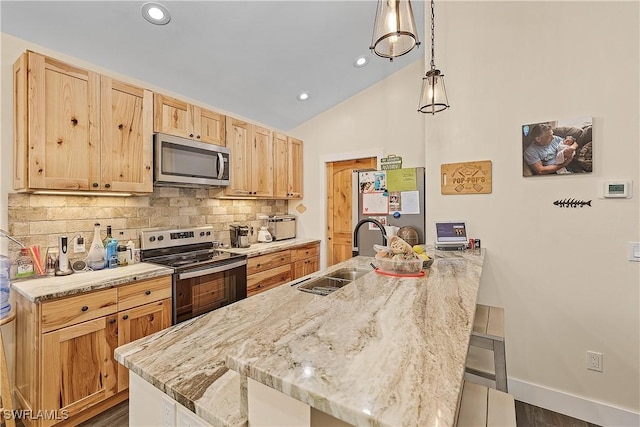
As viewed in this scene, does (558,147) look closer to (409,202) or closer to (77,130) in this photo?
(409,202)

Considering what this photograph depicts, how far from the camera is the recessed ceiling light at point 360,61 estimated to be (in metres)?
3.09

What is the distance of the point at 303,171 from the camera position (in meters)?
4.29

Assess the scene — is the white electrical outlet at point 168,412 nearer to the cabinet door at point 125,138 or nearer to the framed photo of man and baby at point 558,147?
the cabinet door at point 125,138

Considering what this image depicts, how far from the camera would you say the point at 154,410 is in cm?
94

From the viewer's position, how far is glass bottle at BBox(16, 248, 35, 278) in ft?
6.33

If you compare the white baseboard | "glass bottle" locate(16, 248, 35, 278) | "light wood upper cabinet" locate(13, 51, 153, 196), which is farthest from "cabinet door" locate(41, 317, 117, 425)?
the white baseboard

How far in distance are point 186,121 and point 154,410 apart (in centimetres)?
245

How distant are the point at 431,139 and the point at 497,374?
1.78 metres

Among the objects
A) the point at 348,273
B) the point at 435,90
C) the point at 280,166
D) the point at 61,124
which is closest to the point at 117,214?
the point at 61,124

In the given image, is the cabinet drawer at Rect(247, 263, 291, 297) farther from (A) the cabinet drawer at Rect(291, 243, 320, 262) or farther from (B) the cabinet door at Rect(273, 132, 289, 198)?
(B) the cabinet door at Rect(273, 132, 289, 198)

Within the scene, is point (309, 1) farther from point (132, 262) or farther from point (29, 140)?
point (132, 262)

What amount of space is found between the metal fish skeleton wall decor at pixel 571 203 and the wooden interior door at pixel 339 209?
2256 millimetres

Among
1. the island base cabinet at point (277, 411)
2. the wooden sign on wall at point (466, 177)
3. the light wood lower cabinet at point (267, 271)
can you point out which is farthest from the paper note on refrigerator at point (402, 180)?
the island base cabinet at point (277, 411)

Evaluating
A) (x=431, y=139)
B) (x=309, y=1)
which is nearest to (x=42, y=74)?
Answer: (x=309, y=1)
